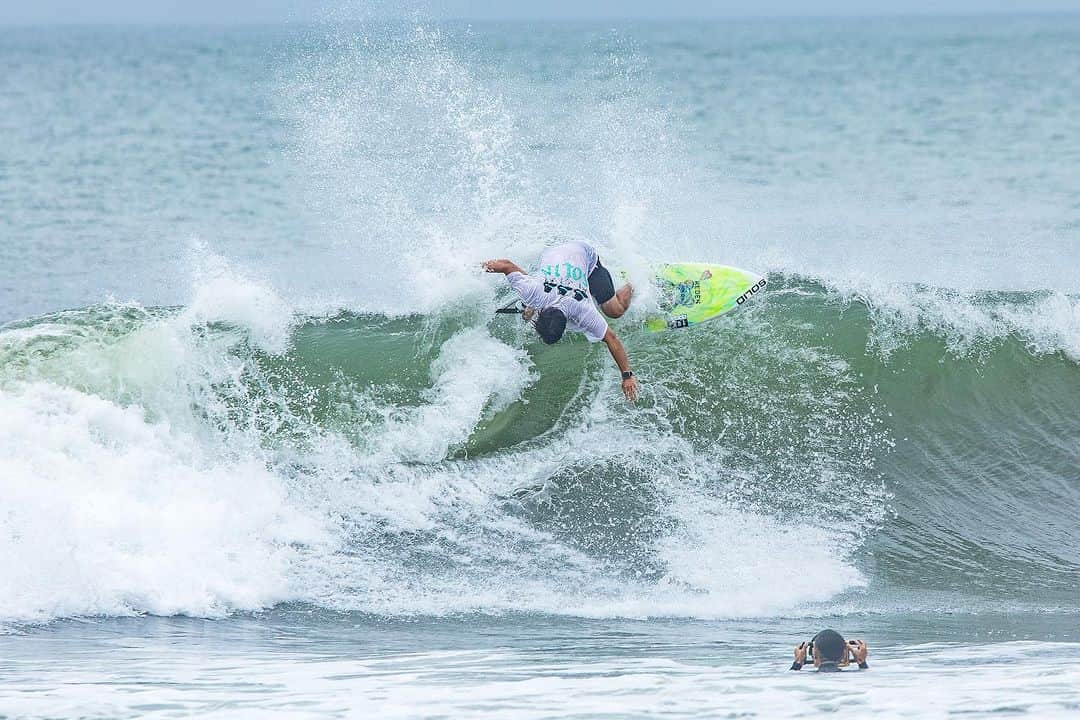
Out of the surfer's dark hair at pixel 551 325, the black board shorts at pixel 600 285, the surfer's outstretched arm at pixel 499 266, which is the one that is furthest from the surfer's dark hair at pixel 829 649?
the black board shorts at pixel 600 285

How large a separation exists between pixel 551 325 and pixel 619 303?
1.34 m

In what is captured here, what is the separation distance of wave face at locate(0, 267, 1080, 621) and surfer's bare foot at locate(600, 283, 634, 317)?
0.35 m

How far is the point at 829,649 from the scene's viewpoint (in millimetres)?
5969

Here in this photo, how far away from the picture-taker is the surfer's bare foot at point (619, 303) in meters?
9.62

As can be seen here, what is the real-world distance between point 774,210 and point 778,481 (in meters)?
11.8

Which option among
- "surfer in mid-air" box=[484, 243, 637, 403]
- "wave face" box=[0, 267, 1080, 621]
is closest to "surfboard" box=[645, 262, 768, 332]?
"wave face" box=[0, 267, 1080, 621]

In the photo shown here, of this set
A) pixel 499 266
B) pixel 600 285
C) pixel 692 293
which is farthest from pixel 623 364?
pixel 692 293

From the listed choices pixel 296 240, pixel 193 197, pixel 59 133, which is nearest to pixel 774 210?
pixel 296 240

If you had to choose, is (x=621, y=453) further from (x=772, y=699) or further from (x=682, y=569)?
(x=772, y=699)

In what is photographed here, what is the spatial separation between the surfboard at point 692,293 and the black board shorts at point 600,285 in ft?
2.08

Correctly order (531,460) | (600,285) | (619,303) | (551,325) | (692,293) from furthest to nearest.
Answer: (692,293), (619,303), (600,285), (531,460), (551,325)

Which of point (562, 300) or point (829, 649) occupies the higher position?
point (562, 300)

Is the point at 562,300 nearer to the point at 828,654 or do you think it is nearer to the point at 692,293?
the point at 692,293

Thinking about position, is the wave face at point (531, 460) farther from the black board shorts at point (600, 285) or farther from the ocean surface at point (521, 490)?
the black board shorts at point (600, 285)
